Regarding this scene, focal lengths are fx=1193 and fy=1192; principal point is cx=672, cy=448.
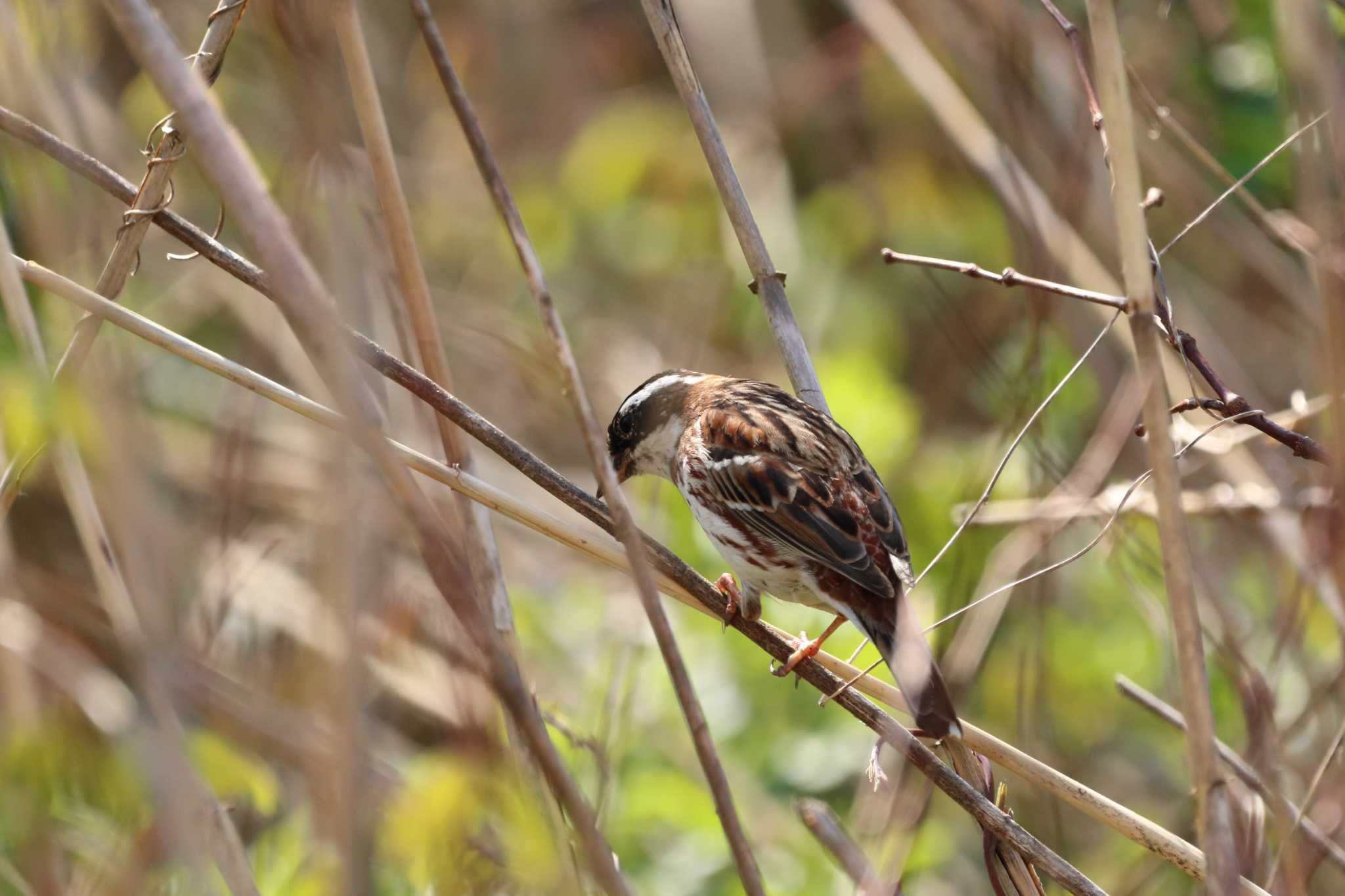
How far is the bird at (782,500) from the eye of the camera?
2912 mm

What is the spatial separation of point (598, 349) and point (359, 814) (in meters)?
4.41

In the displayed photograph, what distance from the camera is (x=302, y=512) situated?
5.16 m

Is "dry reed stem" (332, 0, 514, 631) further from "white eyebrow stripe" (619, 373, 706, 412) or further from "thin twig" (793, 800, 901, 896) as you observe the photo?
"white eyebrow stripe" (619, 373, 706, 412)

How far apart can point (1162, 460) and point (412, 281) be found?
59.0 inches

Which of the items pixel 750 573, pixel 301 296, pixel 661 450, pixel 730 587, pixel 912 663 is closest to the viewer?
pixel 301 296

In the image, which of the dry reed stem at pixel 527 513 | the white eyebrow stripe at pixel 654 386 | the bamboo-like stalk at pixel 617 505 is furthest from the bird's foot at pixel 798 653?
the white eyebrow stripe at pixel 654 386

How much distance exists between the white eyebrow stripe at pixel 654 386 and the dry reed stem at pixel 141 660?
1.68 m

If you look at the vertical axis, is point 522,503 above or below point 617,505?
below

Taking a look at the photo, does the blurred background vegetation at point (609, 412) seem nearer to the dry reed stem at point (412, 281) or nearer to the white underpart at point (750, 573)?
the dry reed stem at point (412, 281)

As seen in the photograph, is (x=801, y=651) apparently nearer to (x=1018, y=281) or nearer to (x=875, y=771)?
(x=875, y=771)

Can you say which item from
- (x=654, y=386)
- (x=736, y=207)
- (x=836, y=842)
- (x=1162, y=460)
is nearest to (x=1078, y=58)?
(x=736, y=207)

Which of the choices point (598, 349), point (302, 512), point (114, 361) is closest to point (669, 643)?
point (114, 361)

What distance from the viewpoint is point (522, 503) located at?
231cm

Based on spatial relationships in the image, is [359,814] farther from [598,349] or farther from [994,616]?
[598,349]
